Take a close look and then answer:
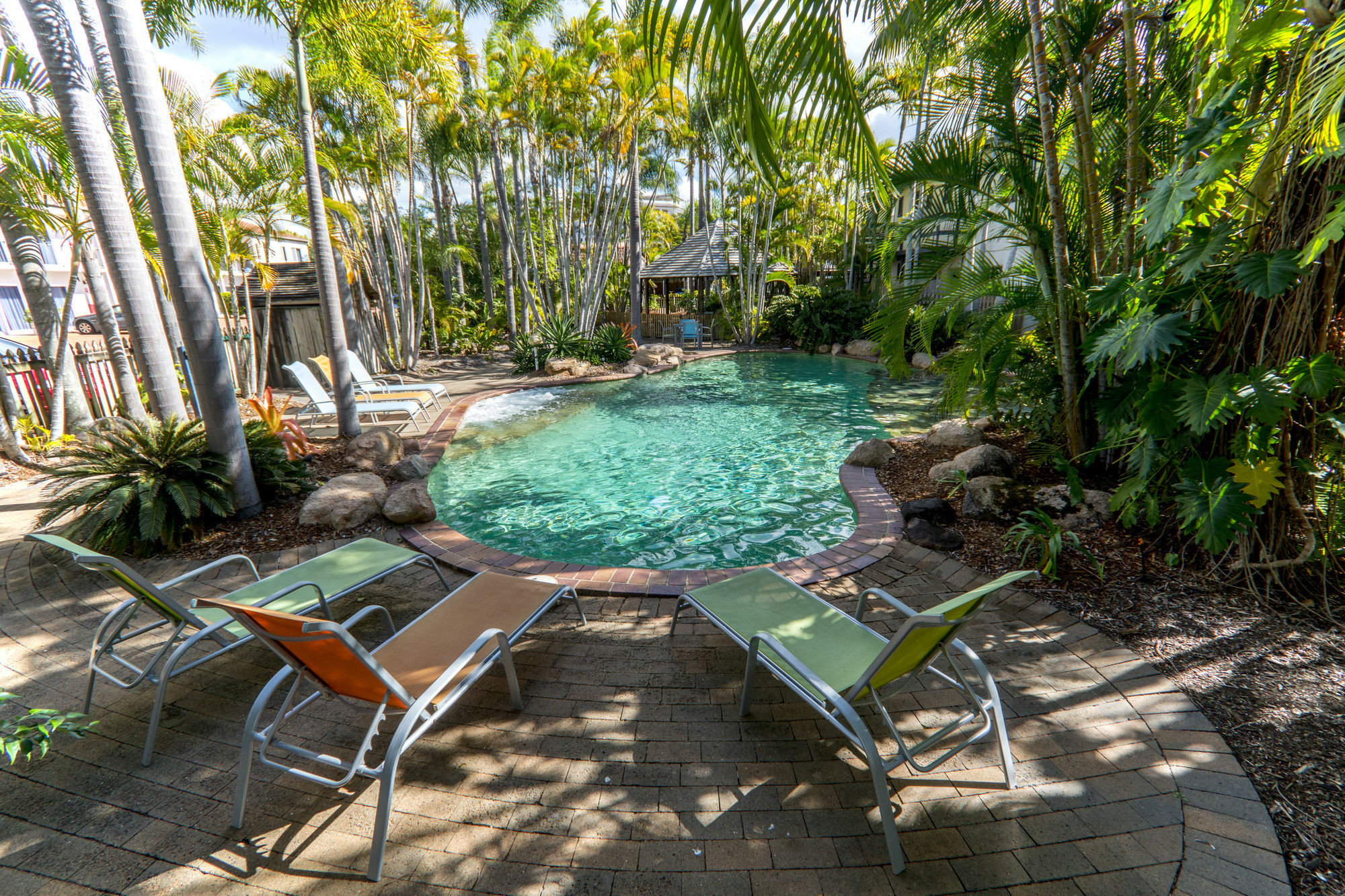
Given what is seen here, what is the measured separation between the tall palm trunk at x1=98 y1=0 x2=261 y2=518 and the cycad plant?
0.59 ft

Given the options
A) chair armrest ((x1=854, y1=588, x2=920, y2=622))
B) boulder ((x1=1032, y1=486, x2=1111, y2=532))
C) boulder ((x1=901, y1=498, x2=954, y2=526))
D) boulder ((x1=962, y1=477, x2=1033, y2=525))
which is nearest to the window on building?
boulder ((x1=901, y1=498, x2=954, y2=526))

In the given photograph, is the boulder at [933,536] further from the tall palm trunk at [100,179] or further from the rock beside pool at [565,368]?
the rock beside pool at [565,368]

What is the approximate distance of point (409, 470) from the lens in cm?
678

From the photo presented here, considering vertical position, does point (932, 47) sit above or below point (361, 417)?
above

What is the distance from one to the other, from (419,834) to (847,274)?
21.2 m

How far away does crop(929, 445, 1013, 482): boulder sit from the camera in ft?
18.6

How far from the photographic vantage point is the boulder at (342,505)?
5.12m

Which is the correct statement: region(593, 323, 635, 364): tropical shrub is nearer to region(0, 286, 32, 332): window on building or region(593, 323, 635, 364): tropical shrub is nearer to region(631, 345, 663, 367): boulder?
region(631, 345, 663, 367): boulder

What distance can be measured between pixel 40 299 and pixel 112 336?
1667mm

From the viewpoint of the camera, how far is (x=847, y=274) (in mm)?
20500

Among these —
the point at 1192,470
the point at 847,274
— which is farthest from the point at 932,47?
the point at 847,274

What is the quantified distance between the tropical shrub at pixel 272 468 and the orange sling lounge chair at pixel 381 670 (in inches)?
125

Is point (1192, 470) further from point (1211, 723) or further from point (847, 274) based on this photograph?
point (847, 274)

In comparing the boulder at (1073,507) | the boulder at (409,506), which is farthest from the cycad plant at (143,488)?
the boulder at (1073,507)
